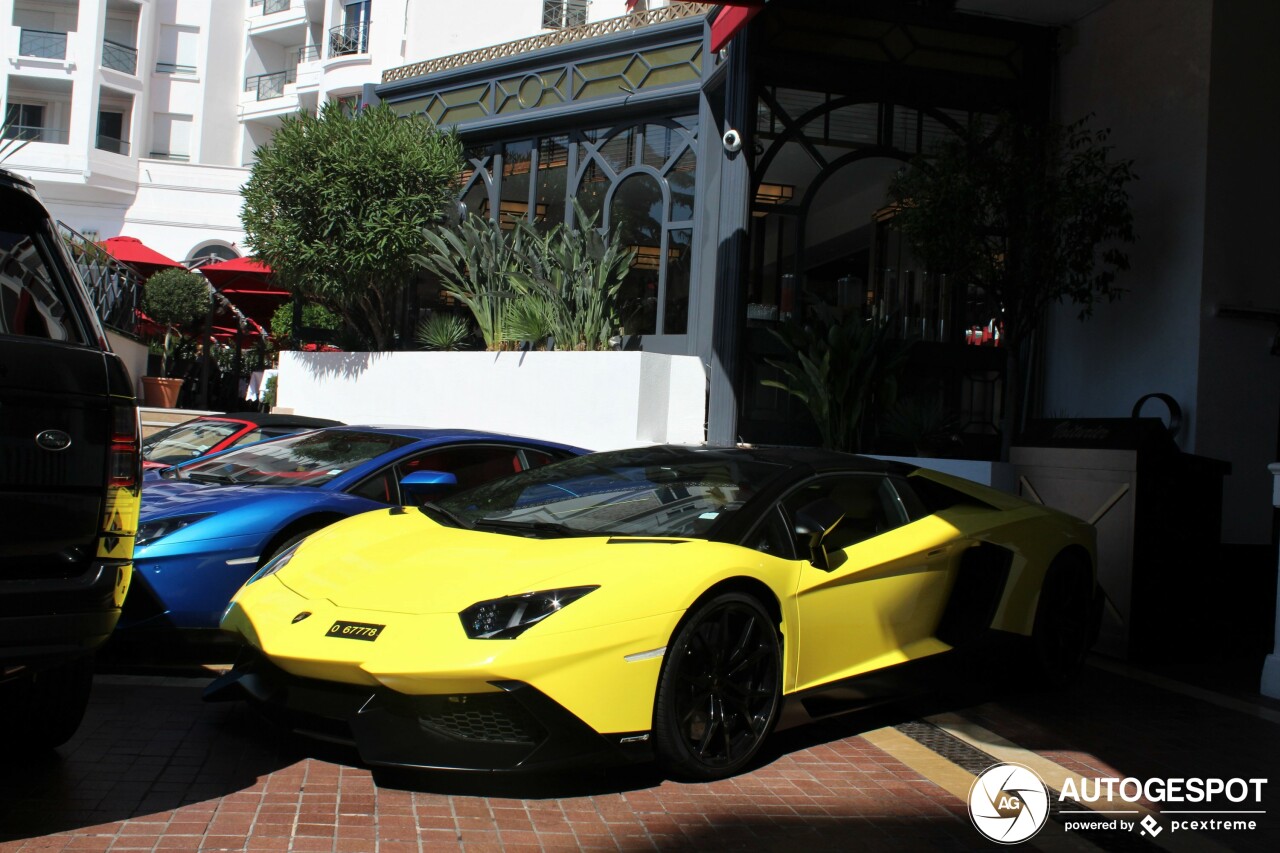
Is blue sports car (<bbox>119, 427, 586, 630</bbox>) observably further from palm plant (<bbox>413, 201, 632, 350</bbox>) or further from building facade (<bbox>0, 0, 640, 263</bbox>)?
building facade (<bbox>0, 0, 640, 263</bbox>)

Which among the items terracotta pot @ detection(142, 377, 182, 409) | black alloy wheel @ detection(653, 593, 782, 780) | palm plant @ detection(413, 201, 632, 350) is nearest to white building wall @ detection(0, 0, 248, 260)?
terracotta pot @ detection(142, 377, 182, 409)

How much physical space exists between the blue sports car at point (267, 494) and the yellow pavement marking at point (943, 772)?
2451mm

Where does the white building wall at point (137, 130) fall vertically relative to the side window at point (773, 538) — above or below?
Answer: above

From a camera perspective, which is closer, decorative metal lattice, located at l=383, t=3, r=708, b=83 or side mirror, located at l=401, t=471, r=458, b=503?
side mirror, located at l=401, t=471, r=458, b=503

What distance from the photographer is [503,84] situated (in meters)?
15.2

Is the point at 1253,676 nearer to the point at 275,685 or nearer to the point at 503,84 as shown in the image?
the point at 275,685

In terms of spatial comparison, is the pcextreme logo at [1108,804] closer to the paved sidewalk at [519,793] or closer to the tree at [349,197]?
the paved sidewalk at [519,793]

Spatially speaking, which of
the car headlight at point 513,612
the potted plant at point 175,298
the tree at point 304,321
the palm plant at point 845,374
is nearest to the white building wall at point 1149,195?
the palm plant at point 845,374

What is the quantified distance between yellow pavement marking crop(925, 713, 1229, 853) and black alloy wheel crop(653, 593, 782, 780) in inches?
41.3

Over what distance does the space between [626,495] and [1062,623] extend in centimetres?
259

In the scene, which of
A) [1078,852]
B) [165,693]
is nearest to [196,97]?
[165,693]

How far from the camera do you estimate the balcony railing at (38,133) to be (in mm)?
36325

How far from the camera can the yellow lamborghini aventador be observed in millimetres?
3678

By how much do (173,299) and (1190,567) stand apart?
17.2 meters
